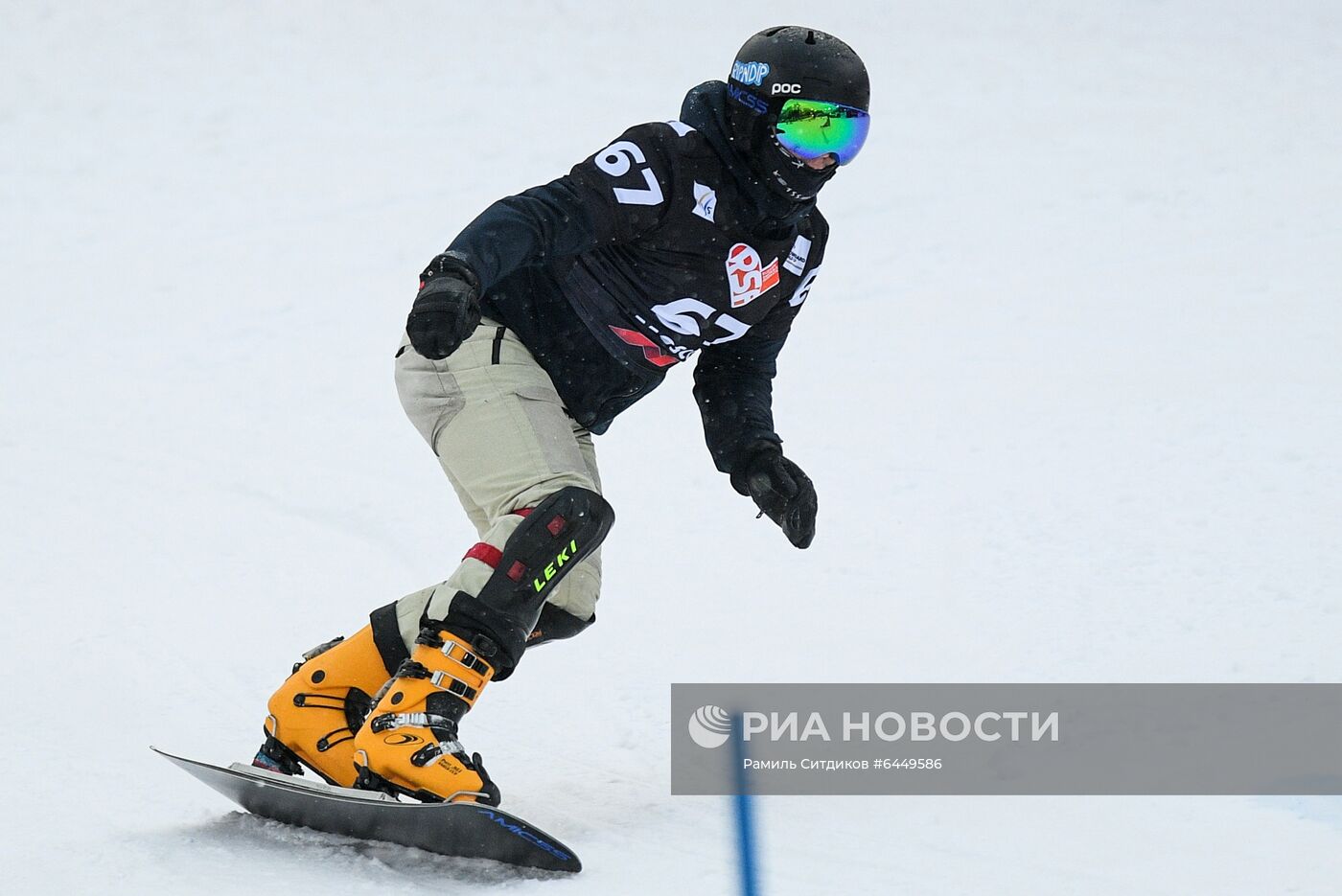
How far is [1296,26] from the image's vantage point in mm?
11250

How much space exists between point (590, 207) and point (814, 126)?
0.52 meters

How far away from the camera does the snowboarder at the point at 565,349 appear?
2.97 m

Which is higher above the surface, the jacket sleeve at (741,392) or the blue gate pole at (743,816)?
the jacket sleeve at (741,392)

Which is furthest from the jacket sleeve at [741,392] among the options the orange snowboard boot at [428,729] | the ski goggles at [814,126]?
the orange snowboard boot at [428,729]

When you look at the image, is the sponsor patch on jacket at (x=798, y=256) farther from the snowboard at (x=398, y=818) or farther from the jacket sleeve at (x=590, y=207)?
the snowboard at (x=398, y=818)

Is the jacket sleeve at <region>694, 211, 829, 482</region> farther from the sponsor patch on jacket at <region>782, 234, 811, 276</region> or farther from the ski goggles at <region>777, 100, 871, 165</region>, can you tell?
the ski goggles at <region>777, 100, 871, 165</region>

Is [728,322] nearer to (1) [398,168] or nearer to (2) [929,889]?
(2) [929,889]

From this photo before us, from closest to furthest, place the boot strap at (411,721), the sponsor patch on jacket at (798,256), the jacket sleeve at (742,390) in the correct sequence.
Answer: the boot strap at (411,721) → the sponsor patch on jacket at (798,256) → the jacket sleeve at (742,390)

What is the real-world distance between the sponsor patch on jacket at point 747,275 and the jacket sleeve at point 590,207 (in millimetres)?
217

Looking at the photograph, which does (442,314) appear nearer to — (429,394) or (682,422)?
(429,394)

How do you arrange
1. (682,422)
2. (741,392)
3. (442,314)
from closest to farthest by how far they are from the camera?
(442,314)
(741,392)
(682,422)

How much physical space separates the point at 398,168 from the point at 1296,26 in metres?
6.91

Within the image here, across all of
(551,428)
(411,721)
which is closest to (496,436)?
(551,428)

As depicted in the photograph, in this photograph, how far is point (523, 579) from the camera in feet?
9.71
